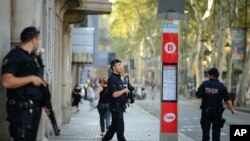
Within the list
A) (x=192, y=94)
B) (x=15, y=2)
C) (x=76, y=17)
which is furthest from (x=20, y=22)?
(x=192, y=94)

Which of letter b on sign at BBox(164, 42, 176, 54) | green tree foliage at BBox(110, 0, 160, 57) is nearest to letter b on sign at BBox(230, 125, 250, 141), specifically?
letter b on sign at BBox(164, 42, 176, 54)

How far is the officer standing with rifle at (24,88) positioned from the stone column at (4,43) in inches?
59.4

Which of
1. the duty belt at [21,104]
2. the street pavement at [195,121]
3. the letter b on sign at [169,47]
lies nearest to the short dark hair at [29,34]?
the duty belt at [21,104]

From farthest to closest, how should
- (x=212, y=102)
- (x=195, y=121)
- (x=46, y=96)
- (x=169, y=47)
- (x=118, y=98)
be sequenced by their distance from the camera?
(x=195, y=121)
(x=169, y=47)
(x=118, y=98)
(x=212, y=102)
(x=46, y=96)

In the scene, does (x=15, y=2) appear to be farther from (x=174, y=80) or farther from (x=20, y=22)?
(x=174, y=80)

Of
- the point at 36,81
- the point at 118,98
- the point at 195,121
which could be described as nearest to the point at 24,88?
the point at 36,81

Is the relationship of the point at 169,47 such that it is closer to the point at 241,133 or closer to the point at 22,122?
the point at 241,133

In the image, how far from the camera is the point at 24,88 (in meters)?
6.93

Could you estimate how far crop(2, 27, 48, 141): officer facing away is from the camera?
6.86 meters

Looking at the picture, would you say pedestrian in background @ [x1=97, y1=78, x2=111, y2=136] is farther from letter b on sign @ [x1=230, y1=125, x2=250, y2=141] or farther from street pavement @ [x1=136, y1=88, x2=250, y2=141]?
letter b on sign @ [x1=230, y1=125, x2=250, y2=141]

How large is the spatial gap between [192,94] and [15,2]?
200 feet

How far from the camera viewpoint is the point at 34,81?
687 centimetres

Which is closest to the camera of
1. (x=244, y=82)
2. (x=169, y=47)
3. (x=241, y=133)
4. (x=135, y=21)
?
(x=241, y=133)

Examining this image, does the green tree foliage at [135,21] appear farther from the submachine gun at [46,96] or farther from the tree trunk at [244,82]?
the submachine gun at [46,96]
